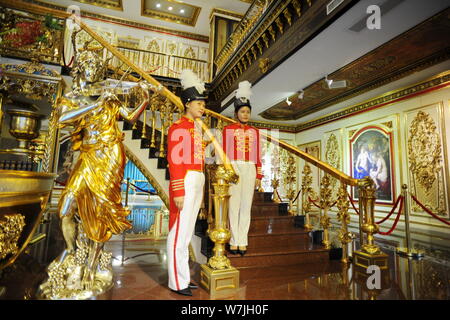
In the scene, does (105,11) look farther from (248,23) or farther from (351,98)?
(351,98)

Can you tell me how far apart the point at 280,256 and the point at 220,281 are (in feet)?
3.45

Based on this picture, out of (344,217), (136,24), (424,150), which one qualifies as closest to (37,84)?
(344,217)

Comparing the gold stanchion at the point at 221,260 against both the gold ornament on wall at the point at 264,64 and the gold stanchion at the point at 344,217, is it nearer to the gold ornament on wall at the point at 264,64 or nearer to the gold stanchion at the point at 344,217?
the gold stanchion at the point at 344,217

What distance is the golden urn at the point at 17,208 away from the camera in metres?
1.90

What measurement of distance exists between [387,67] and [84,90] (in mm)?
6275

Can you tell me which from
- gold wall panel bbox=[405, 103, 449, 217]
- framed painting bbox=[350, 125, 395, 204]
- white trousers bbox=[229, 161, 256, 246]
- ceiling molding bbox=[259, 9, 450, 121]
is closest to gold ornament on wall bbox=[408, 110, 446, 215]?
gold wall panel bbox=[405, 103, 449, 217]

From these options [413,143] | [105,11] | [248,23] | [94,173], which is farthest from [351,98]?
[105,11]

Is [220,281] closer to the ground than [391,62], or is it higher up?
closer to the ground

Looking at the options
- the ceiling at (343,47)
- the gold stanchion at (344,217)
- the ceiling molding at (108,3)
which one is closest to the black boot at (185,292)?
the gold stanchion at (344,217)

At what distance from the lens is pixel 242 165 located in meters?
2.71

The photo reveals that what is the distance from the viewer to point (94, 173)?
1767mm

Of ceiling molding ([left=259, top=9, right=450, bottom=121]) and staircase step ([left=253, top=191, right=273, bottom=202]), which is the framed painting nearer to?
ceiling molding ([left=259, top=9, right=450, bottom=121])

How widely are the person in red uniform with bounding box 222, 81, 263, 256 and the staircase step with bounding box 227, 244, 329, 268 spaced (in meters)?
0.10

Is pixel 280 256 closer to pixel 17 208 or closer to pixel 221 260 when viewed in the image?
pixel 221 260
